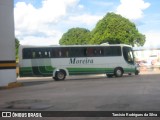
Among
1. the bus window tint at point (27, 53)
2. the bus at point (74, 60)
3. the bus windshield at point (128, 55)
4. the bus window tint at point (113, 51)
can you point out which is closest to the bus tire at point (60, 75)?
the bus at point (74, 60)

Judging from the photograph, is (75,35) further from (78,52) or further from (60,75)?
(78,52)

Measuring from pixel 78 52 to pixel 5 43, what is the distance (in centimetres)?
1057

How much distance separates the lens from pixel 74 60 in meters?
30.0

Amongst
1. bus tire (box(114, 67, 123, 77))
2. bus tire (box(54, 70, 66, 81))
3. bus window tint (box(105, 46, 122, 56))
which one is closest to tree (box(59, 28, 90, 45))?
bus tire (box(54, 70, 66, 81))

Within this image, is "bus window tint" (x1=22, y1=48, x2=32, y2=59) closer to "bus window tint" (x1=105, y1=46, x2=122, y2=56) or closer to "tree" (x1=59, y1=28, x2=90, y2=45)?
"bus window tint" (x1=105, y1=46, x2=122, y2=56)

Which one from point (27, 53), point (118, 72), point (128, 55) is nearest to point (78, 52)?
point (118, 72)

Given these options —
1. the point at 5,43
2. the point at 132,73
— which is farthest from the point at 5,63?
the point at 132,73

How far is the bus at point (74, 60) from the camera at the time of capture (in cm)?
2877

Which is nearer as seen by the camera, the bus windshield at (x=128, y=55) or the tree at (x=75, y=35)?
the tree at (x=75, y=35)

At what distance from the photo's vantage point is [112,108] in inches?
414

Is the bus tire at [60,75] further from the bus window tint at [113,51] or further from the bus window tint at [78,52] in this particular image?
the bus window tint at [113,51]

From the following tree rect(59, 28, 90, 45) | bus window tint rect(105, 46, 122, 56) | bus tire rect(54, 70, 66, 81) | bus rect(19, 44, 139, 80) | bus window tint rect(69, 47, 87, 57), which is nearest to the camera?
tree rect(59, 28, 90, 45)

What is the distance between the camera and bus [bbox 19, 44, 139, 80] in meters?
28.8

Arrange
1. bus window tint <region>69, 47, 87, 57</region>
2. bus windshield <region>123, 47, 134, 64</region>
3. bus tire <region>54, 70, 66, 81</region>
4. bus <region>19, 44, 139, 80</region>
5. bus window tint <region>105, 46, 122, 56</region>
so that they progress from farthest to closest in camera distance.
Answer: bus windshield <region>123, 47, 134, 64</region>
bus window tint <region>105, 46, 122, 56</region>
bus window tint <region>69, 47, 87, 57</region>
bus tire <region>54, 70, 66, 81</region>
bus <region>19, 44, 139, 80</region>
